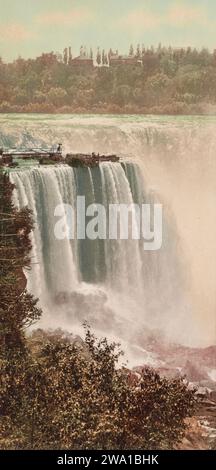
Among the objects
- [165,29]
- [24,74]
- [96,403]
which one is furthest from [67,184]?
[96,403]

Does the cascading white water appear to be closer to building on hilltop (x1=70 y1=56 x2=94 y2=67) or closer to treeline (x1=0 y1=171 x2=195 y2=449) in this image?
building on hilltop (x1=70 y1=56 x2=94 y2=67)

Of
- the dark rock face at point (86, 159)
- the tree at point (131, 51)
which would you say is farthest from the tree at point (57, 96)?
the tree at point (131, 51)

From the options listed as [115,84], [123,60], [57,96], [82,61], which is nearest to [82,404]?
[57,96]

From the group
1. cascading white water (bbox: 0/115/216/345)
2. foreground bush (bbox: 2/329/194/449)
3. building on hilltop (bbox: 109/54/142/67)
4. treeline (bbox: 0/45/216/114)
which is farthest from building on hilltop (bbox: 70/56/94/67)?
foreground bush (bbox: 2/329/194/449)

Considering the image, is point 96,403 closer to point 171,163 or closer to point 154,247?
point 154,247

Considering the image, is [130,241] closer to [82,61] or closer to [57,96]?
[57,96]

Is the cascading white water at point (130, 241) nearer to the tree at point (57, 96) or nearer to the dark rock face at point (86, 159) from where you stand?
the dark rock face at point (86, 159)

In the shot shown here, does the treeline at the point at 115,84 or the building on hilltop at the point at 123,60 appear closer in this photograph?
the treeline at the point at 115,84

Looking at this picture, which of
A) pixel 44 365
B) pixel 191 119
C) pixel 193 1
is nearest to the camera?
pixel 44 365
